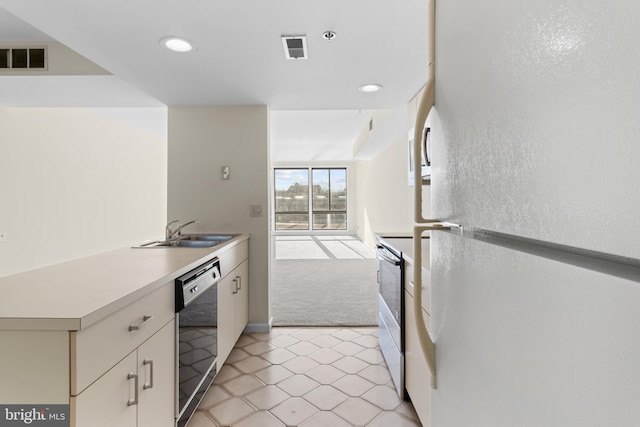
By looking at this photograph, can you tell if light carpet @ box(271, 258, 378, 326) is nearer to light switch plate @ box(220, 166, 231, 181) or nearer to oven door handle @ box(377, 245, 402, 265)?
oven door handle @ box(377, 245, 402, 265)

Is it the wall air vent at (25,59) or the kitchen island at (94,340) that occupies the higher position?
the wall air vent at (25,59)

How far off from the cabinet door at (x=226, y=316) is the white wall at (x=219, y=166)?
760 mm

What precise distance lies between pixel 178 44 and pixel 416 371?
2.34 metres

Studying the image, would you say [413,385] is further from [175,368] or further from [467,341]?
[467,341]

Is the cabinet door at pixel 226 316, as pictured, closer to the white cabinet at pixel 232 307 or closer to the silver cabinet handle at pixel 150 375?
the white cabinet at pixel 232 307

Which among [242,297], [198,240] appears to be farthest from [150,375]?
[198,240]

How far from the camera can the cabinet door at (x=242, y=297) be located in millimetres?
2898

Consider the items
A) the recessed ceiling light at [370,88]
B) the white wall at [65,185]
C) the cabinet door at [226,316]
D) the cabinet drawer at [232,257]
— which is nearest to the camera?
the cabinet door at [226,316]

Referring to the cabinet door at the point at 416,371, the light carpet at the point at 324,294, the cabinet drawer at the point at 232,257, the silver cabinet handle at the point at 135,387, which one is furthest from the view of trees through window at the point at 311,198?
the silver cabinet handle at the point at 135,387

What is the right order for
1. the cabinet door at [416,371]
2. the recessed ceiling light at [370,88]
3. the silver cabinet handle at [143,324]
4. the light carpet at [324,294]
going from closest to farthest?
the silver cabinet handle at [143,324] < the cabinet door at [416,371] < the recessed ceiling light at [370,88] < the light carpet at [324,294]

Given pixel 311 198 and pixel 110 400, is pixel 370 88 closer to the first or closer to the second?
pixel 110 400

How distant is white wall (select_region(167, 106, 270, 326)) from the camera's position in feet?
11.1

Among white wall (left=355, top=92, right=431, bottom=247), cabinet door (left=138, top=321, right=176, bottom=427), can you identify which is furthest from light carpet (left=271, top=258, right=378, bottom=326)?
cabinet door (left=138, top=321, right=176, bottom=427)

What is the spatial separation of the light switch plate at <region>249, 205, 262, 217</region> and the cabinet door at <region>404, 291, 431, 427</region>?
5.99 ft
